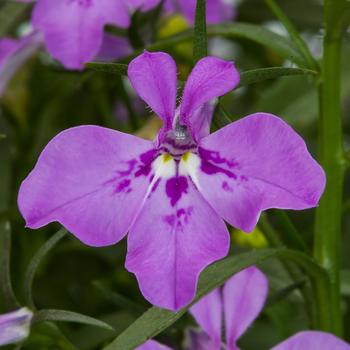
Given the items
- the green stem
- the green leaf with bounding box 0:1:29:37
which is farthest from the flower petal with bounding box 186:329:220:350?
the green leaf with bounding box 0:1:29:37

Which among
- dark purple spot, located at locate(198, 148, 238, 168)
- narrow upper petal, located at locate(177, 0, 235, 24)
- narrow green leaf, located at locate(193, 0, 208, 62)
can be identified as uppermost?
narrow green leaf, located at locate(193, 0, 208, 62)

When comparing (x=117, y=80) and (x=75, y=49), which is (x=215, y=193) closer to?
(x=75, y=49)

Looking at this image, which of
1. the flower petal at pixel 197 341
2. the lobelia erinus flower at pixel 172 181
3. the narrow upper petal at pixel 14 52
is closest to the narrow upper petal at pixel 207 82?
the lobelia erinus flower at pixel 172 181

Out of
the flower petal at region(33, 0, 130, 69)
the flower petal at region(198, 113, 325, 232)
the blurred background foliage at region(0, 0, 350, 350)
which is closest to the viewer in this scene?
the flower petal at region(198, 113, 325, 232)

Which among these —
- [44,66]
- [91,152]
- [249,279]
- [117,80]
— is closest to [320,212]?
[249,279]

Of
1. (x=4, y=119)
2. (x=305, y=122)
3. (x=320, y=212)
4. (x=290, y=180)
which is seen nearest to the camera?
(x=290, y=180)

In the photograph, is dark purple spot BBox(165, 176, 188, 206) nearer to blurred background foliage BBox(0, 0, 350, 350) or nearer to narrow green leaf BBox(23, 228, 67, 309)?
narrow green leaf BBox(23, 228, 67, 309)

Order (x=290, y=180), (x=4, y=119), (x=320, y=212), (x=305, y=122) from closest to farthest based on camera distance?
(x=290, y=180) → (x=320, y=212) → (x=305, y=122) → (x=4, y=119)
